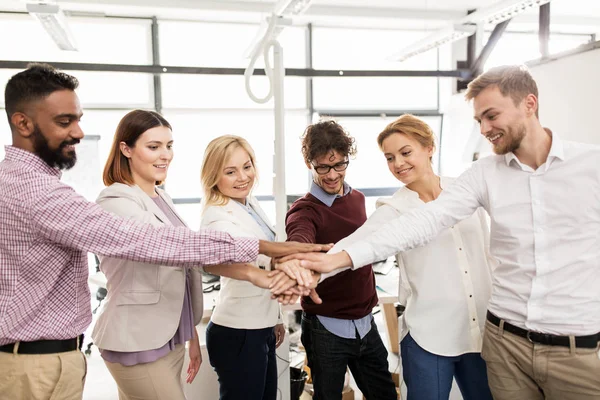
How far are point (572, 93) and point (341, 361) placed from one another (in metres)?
3.33

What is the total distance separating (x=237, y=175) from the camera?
6.35ft

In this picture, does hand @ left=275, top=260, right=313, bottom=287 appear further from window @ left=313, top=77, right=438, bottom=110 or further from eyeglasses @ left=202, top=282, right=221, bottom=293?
window @ left=313, top=77, right=438, bottom=110

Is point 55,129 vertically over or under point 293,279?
over

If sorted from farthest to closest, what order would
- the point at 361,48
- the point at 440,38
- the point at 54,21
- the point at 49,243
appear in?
the point at 361,48 → the point at 440,38 → the point at 54,21 → the point at 49,243

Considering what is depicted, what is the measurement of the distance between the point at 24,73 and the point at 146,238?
0.56m

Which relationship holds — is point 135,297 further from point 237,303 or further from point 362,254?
point 362,254

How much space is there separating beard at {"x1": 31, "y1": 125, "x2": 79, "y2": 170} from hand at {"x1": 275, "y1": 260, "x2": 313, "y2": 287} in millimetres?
770

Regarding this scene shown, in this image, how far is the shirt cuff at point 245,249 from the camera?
1.46m

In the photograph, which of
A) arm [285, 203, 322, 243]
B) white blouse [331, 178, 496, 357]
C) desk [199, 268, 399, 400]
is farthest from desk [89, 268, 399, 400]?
white blouse [331, 178, 496, 357]

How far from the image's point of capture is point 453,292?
1704 millimetres

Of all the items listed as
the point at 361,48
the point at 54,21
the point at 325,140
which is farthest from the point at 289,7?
the point at 361,48

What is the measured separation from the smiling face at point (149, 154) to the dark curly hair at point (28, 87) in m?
0.39

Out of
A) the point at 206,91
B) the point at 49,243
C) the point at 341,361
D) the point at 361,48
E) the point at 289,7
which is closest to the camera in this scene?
the point at 49,243

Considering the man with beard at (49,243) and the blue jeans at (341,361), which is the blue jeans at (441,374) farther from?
the man with beard at (49,243)
